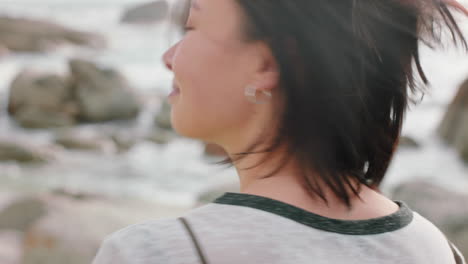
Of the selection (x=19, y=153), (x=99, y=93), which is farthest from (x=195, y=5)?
(x=99, y=93)

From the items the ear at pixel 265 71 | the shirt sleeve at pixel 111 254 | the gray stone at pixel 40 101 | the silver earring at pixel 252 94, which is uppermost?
the ear at pixel 265 71

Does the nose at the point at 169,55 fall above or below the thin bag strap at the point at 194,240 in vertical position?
above

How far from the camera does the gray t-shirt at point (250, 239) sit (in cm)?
61

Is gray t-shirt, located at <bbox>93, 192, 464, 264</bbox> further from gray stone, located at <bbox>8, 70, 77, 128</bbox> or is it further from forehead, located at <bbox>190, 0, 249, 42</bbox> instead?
gray stone, located at <bbox>8, 70, 77, 128</bbox>

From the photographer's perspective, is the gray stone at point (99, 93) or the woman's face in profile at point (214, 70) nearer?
the woman's face in profile at point (214, 70)

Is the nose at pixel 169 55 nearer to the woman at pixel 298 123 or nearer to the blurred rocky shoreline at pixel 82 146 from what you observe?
the woman at pixel 298 123

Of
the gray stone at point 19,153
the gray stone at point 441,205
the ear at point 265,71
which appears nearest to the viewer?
the ear at point 265,71

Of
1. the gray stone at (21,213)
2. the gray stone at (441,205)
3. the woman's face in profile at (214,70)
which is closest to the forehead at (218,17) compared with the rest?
the woman's face in profile at (214,70)

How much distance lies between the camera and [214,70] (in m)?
0.74

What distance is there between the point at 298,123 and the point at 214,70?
126mm

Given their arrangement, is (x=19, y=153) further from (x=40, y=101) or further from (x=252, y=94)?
(x=252, y=94)

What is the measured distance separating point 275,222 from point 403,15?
1.03ft

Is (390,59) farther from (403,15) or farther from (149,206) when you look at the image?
(149,206)

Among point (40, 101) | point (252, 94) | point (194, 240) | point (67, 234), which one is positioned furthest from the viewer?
point (40, 101)
